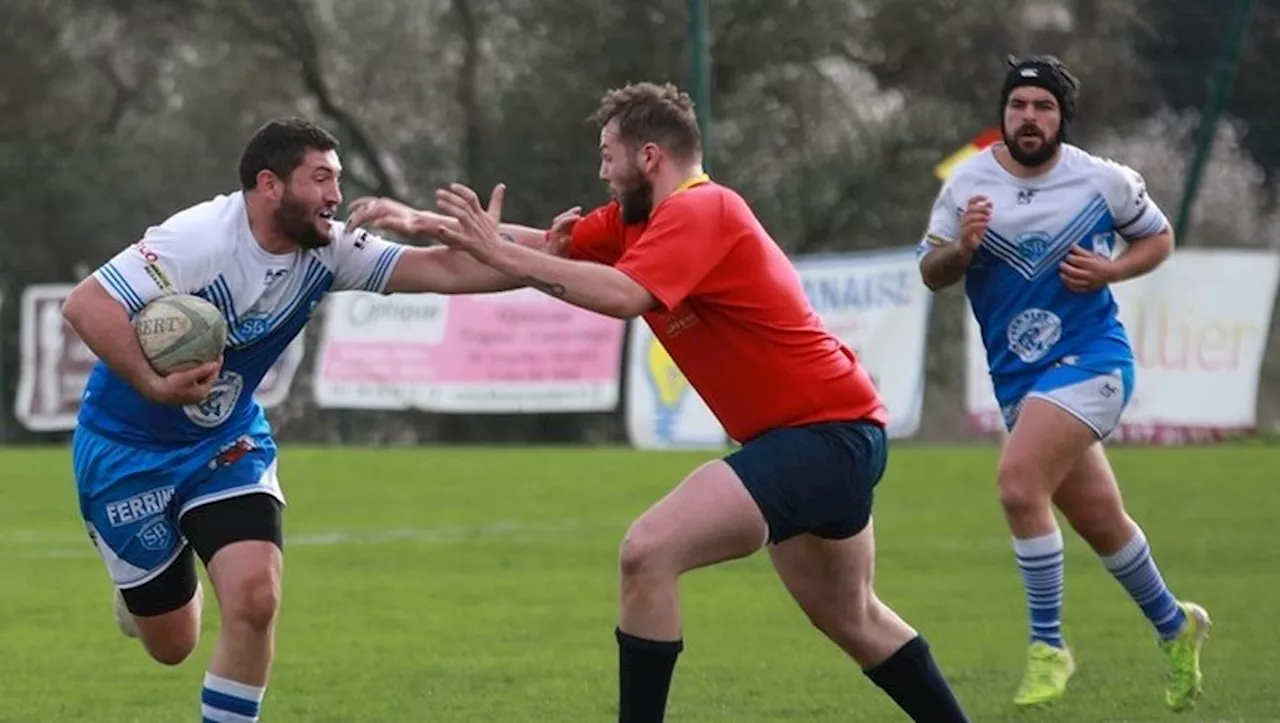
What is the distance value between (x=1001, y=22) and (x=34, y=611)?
23.0 m

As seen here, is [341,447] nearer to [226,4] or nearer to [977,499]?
[977,499]

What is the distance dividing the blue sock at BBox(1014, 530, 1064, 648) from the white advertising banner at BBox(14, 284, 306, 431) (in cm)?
1542

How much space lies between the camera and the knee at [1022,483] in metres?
8.16

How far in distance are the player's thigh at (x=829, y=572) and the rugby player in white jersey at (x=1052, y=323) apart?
175 centimetres

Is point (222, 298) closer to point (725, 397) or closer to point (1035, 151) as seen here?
point (725, 397)

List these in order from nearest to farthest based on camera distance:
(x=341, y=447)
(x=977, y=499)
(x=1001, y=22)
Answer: (x=977, y=499) → (x=341, y=447) → (x=1001, y=22)

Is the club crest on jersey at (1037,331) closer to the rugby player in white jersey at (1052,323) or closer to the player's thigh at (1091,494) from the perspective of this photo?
the rugby player in white jersey at (1052,323)

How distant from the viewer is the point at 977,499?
1662 centimetres

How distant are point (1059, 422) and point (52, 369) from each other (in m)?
16.9

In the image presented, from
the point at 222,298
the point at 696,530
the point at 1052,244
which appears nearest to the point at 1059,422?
the point at 1052,244

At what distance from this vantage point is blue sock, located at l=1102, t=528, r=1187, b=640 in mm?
8305

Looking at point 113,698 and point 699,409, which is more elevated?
point 113,698

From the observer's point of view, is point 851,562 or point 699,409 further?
point 699,409

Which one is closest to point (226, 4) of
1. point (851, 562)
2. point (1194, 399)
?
point (1194, 399)
